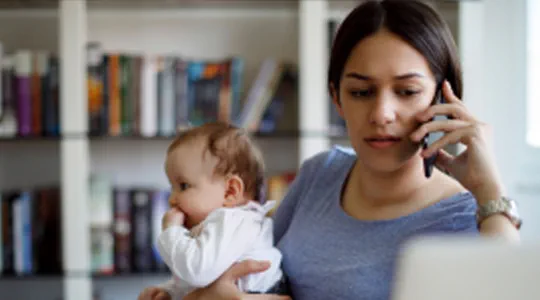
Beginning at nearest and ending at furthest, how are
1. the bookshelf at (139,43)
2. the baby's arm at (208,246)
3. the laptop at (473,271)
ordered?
the laptop at (473,271)
the baby's arm at (208,246)
the bookshelf at (139,43)

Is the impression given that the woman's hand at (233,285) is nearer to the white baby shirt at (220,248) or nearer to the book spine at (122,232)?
the white baby shirt at (220,248)

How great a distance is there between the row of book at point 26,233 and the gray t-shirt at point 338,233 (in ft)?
5.38

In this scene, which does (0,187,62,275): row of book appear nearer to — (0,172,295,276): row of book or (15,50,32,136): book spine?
(0,172,295,276): row of book

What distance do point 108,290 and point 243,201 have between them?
183 cm

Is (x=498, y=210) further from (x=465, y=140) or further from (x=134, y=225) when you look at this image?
(x=134, y=225)

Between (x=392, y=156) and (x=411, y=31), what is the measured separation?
22cm

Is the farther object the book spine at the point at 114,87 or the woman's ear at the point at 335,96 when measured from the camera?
the book spine at the point at 114,87

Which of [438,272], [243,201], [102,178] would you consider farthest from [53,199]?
[438,272]

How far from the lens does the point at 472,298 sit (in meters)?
0.38

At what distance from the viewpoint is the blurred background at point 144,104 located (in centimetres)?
271

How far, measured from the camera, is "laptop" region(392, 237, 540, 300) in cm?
38

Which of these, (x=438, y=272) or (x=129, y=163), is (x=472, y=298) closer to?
(x=438, y=272)

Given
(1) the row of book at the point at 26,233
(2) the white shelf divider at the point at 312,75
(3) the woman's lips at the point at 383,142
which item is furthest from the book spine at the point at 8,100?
(3) the woman's lips at the point at 383,142

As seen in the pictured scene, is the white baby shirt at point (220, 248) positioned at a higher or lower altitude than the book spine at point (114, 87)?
lower
